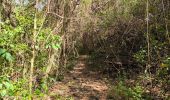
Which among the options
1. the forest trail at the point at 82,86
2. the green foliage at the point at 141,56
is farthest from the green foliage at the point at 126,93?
the green foliage at the point at 141,56

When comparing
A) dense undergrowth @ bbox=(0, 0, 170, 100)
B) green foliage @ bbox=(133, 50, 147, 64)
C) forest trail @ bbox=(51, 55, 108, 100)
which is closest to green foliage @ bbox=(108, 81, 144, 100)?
dense undergrowth @ bbox=(0, 0, 170, 100)

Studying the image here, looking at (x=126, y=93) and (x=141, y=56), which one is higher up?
(x=141, y=56)

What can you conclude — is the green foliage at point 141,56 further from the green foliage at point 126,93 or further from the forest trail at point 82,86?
the forest trail at point 82,86

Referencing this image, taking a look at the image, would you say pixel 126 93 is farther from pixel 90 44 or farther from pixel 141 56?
pixel 90 44

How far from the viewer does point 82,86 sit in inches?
325

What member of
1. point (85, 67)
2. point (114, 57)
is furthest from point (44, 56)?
point (85, 67)

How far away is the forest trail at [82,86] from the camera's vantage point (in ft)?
24.3

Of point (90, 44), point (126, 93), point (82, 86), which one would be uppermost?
point (90, 44)

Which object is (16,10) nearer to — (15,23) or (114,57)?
(15,23)

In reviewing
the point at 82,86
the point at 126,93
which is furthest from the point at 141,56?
the point at 82,86

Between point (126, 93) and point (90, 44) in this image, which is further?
point (90, 44)

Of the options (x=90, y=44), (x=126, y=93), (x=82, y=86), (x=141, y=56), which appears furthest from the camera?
(x=90, y=44)

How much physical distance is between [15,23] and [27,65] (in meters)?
0.65

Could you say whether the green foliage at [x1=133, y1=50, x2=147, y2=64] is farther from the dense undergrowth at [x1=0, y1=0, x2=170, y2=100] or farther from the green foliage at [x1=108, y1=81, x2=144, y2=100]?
the green foliage at [x1=108, y1=81, x2=144, y2=100]
